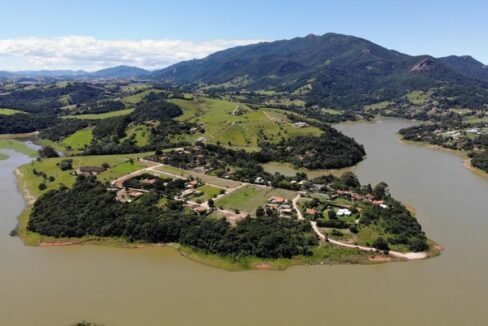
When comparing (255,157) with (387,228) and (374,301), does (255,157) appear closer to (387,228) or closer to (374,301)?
(387,228)

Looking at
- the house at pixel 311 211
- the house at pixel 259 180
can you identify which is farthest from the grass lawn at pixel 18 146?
the house at pixel 311 211

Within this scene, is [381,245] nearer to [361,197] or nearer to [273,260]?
[273,260]

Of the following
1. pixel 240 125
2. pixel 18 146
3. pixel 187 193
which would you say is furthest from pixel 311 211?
pixel 18 146

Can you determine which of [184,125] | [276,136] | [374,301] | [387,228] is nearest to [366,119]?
[276,136]

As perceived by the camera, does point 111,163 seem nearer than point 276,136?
Yes

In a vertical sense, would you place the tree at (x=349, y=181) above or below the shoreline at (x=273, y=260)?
above

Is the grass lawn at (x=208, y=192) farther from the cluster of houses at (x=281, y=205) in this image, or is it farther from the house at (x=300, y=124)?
the house at (x=300, y=124)
